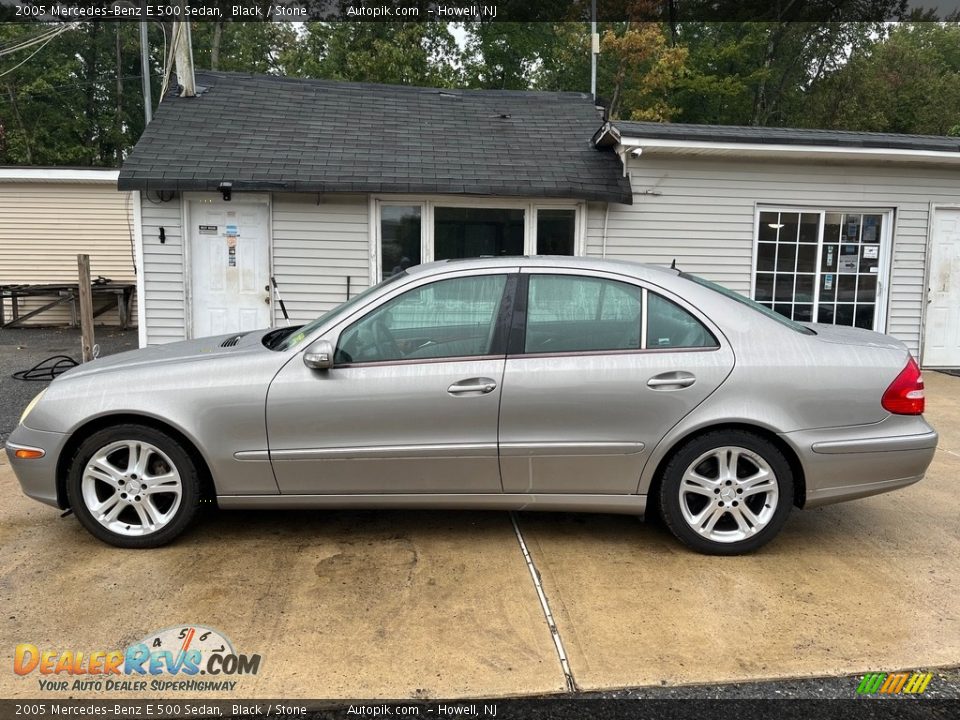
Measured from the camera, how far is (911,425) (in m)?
3.62

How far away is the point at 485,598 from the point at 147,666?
1.41 m

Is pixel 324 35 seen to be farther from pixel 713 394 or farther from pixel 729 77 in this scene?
pixel 713 394

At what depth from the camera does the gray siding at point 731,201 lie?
9.07 m

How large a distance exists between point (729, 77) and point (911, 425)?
86.9 feet

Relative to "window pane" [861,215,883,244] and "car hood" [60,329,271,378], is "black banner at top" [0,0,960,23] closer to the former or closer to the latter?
"window pane" [861,215,883,244]

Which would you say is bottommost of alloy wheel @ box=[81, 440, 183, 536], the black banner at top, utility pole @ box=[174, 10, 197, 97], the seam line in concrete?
the seam line in concrete

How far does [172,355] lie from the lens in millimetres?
3881

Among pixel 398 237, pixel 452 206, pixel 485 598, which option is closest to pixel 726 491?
pixel 485 598

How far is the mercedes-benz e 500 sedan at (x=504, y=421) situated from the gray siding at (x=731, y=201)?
5644 mm

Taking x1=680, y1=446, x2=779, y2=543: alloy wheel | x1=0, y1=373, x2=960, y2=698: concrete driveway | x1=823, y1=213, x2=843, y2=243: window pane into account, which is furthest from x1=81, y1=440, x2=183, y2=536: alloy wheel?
x1=823, y1=213, x2=843, y2=243: window pane

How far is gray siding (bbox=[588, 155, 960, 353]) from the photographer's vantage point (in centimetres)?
907

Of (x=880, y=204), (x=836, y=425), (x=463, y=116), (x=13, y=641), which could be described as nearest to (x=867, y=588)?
(x=836, y=425)

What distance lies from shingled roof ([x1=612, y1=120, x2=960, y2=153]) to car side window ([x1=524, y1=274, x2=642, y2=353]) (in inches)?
212

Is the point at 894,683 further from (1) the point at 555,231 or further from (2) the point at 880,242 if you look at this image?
(2) the point at 880,242
